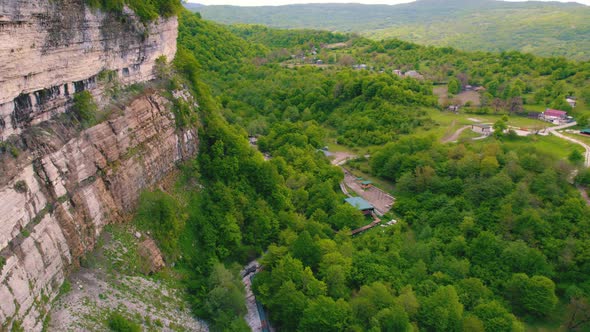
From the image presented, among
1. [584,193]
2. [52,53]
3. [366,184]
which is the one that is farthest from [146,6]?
[584,193]

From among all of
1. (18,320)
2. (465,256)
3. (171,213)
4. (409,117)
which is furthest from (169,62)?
(409,117)

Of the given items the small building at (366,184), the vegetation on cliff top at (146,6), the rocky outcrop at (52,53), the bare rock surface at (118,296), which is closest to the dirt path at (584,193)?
the small building at (366,184)

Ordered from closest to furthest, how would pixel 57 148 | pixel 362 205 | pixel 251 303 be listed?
pixel 57 148 → pixel 251 303 → pixel 362 205

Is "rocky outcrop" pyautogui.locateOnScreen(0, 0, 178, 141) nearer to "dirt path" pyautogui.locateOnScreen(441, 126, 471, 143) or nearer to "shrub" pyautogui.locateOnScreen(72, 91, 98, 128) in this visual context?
"shrub" pyautogui.locateOnScreen(72, 91, 98, 128)

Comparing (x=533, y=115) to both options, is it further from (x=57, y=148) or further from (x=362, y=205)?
(x=57, y=148)

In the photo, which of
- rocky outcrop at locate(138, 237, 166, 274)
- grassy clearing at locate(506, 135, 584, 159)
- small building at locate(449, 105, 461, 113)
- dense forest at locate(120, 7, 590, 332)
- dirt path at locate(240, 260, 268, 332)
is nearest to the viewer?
rocky outcrop at locate(138, 237, 166, 274)

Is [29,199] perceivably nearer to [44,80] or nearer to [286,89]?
[44,80]

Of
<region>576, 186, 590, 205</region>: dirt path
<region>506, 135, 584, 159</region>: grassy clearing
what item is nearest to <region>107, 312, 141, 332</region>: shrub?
<region>576, 186, 590, 205</region>: dirt path
